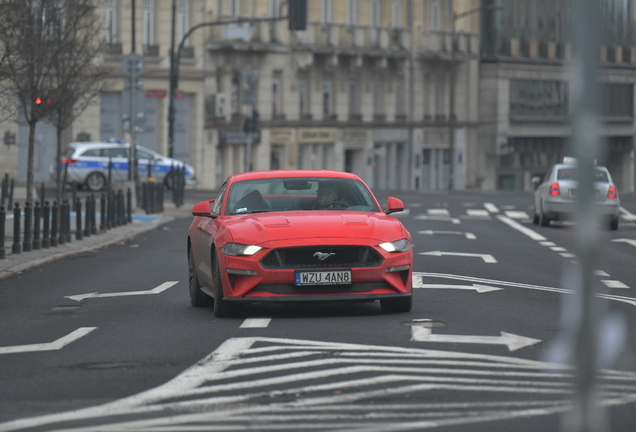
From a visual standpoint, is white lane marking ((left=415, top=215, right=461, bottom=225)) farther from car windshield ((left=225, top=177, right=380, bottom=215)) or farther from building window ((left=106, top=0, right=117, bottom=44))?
building window ((left=106, top=0, right=117, bottom=44))

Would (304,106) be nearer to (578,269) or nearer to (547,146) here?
(547,146)

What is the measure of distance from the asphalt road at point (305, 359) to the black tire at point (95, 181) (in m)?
30.5

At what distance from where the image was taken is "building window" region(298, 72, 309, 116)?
67.4 meters

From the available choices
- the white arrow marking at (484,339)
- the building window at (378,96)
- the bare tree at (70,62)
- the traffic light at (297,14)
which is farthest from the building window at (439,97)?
the white arrow marking at (484,339)

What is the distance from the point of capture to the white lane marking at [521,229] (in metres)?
26.0

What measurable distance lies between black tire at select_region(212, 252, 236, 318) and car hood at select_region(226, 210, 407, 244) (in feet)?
Result: 1.11

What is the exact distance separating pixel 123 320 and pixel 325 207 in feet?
6.95

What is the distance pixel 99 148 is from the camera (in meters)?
46.3

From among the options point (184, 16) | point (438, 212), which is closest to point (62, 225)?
point (438, 212)

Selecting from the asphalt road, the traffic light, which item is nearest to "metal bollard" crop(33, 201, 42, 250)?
the asphalt road

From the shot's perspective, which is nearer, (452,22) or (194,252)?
(194,252)

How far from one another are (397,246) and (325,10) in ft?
190

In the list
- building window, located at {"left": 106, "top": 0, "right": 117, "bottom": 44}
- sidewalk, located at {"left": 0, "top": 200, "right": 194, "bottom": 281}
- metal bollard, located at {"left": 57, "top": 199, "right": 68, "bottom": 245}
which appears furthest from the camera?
building window, located at {"left": 106, "top": 0, "right": 117, "bottom": 44}

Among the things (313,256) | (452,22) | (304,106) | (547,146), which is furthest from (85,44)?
(547,146)
